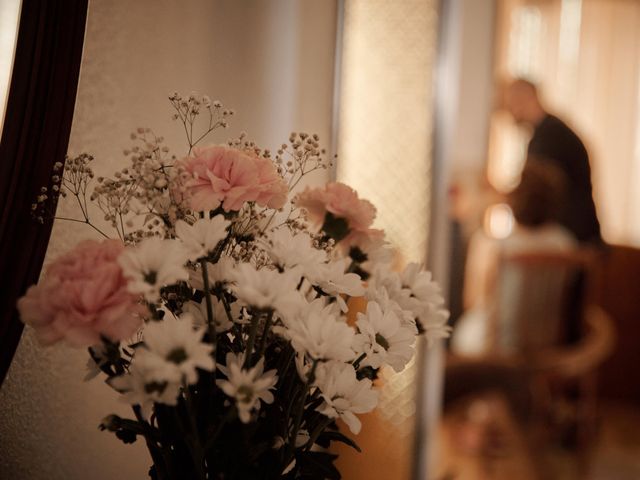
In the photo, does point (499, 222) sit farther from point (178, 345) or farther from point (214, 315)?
point (178, 345)

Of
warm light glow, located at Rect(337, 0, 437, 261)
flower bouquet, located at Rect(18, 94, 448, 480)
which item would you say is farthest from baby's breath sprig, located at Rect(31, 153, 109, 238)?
warm light glow, located at Rect(337, 0, 437, 261)

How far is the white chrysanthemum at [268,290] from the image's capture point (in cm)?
55

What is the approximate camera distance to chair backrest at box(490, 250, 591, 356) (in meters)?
2.35

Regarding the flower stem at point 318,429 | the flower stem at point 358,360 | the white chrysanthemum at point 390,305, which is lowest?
the flower stem at point 318,429

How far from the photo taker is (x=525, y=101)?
343 centimetres

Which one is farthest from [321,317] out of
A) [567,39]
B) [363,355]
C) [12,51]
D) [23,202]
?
[567,39]

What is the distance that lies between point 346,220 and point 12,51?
0.48 metres

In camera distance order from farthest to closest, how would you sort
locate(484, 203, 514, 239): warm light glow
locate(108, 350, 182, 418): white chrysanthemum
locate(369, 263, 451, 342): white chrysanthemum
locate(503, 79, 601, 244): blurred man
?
locate(484, 203, 514, 239): warm light glow < locate(503, 79, 601, 244): blurred man < locate(369, 263, 451, 342): white chrysanthemum < locate(108, 350, 182, 418): white chrysanthemum

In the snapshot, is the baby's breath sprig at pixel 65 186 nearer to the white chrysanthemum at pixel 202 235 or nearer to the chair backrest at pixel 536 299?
the white chrysanthemum at pixel 202 235

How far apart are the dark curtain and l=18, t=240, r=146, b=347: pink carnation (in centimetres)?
A: 28

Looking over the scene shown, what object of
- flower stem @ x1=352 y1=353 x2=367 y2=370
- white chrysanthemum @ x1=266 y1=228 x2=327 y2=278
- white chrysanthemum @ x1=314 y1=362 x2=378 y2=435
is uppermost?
white chrysanthemum @ x1=266 y1=228 x2=327 y2=278

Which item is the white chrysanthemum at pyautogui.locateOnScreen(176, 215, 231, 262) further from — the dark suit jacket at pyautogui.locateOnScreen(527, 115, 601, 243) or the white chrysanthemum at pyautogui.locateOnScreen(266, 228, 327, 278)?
the dark suit jacket at pyautogui.locateOnScreen(527, 115, 601, 243)

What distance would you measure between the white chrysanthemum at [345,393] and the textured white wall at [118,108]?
0.47 m

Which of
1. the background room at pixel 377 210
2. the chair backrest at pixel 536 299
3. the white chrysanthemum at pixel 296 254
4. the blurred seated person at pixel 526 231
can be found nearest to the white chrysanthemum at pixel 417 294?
A: the white chrysanthemum at pixel 296 254
